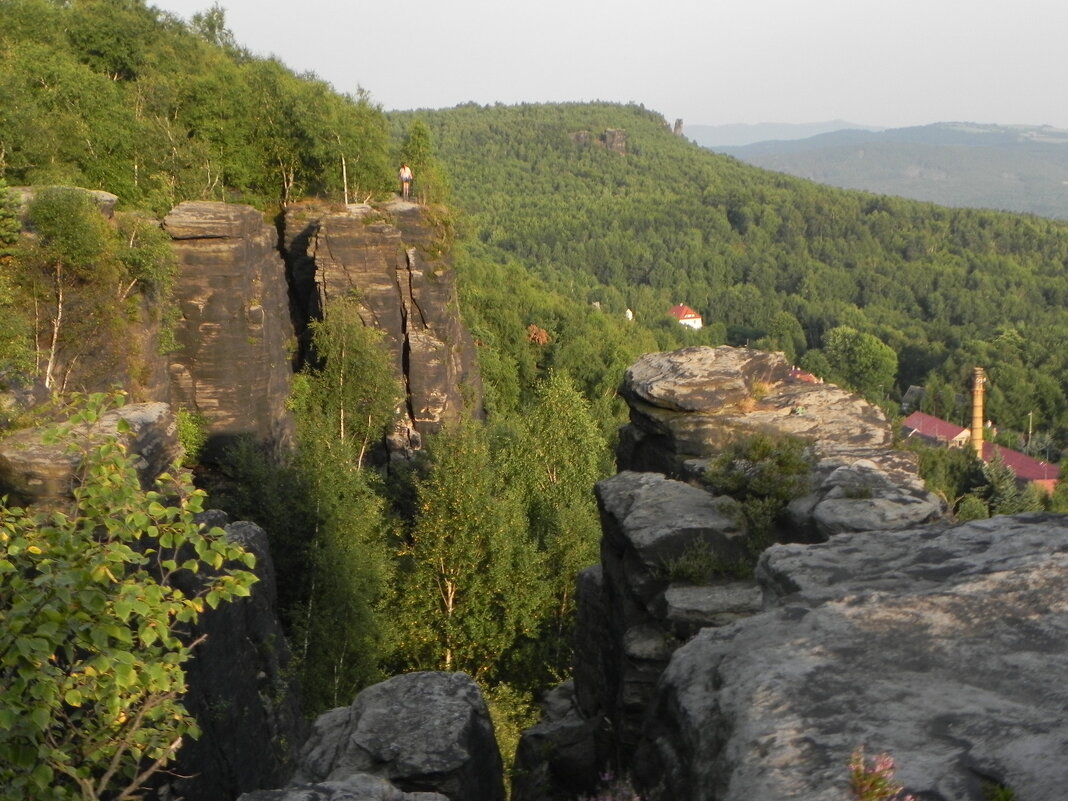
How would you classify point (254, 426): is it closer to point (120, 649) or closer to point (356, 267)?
point (356, 267)

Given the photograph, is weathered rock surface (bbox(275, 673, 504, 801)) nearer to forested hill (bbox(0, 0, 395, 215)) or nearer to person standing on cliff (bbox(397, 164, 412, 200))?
forested hill (bbox(0, 0, 395, 215))

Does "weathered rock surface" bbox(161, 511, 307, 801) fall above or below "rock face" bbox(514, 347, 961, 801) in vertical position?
below

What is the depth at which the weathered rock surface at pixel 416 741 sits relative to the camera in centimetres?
938

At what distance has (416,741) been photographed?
968 cm

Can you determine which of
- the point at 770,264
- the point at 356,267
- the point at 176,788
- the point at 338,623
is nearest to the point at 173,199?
the point at 356,267

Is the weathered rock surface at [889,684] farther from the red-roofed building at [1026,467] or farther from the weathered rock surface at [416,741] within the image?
the red-roofed building at [1026,467]

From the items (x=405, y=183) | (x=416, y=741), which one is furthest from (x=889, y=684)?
(x=405, y=183)

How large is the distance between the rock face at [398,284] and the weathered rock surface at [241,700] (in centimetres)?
1841

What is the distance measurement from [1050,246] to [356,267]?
153 metres

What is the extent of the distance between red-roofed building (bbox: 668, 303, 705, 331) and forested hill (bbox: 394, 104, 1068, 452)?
231cm

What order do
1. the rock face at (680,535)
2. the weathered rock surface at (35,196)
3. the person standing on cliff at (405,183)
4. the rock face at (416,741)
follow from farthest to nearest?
the person standing on cliff at (405,183) → the weathered rock surface at (35,196) → the rock face at (416,741) → the rock face at (680,535)

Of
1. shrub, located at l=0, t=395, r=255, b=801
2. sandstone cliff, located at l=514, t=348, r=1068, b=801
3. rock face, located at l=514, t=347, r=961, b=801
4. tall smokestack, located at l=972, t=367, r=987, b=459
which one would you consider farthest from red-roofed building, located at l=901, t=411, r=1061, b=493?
shrub, located at l=0, t=395, r=255, b=801

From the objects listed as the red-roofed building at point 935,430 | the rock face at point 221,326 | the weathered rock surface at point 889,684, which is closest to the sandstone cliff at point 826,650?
the weathered rock surface at point 889,684

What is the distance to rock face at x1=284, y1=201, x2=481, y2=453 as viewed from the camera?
1260 inches
